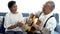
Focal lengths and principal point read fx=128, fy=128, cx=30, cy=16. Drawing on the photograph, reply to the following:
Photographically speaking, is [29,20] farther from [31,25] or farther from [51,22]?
[51,22]

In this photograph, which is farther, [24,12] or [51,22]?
[24,12]

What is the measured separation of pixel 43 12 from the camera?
107 cm

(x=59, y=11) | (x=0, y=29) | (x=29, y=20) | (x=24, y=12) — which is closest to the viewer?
(x=29, y=20)

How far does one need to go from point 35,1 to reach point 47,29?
60 centimetres

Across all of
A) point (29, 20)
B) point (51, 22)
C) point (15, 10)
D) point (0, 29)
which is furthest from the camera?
point (0, 29)

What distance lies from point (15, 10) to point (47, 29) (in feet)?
1.25

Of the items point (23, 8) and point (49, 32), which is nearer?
point (49, 32)

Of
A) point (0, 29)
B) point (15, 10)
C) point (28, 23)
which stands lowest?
point (0, 29)

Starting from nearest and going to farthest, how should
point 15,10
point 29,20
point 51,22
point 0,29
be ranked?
point 51,22 < point 29,20 < point 15,10 < point 0,29

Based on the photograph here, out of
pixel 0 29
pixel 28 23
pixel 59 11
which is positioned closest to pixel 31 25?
pixel 28 23

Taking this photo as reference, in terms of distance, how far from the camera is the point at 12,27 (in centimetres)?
115

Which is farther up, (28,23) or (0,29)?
(28,23)

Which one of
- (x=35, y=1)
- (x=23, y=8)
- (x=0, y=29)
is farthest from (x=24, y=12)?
(x=0, y=29)

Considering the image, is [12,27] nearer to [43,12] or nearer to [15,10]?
[15,10]
